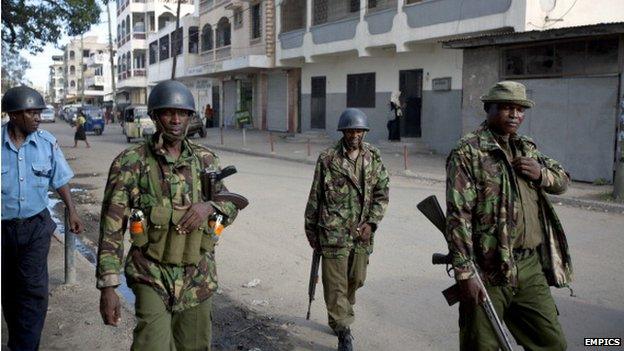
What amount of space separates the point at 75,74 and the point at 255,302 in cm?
11620

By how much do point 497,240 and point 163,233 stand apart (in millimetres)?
1621

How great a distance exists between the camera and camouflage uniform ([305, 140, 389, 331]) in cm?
410

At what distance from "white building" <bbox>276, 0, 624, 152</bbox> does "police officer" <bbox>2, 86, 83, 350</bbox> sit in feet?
44.8

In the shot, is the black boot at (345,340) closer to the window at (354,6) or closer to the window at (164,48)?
the window at (354,6)

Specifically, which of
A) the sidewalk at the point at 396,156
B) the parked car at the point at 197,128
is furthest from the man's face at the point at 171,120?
the parked car at the point at 197,128

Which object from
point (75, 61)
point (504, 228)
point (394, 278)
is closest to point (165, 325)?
point (504, 228)

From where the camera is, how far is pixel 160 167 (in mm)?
2875

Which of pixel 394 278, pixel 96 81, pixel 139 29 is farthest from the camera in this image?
pixel 96 81

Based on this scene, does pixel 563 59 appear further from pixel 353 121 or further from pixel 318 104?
pixel 318 104

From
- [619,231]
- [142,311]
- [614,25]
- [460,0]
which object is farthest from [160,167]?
[460,0]

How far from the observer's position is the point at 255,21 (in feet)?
102

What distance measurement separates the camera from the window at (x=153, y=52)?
4972 centimetres

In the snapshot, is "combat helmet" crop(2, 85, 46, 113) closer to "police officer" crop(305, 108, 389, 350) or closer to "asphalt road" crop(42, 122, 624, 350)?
"police officer" crop(305, 108, 389, 350)

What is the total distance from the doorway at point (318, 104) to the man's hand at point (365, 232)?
22333mm
